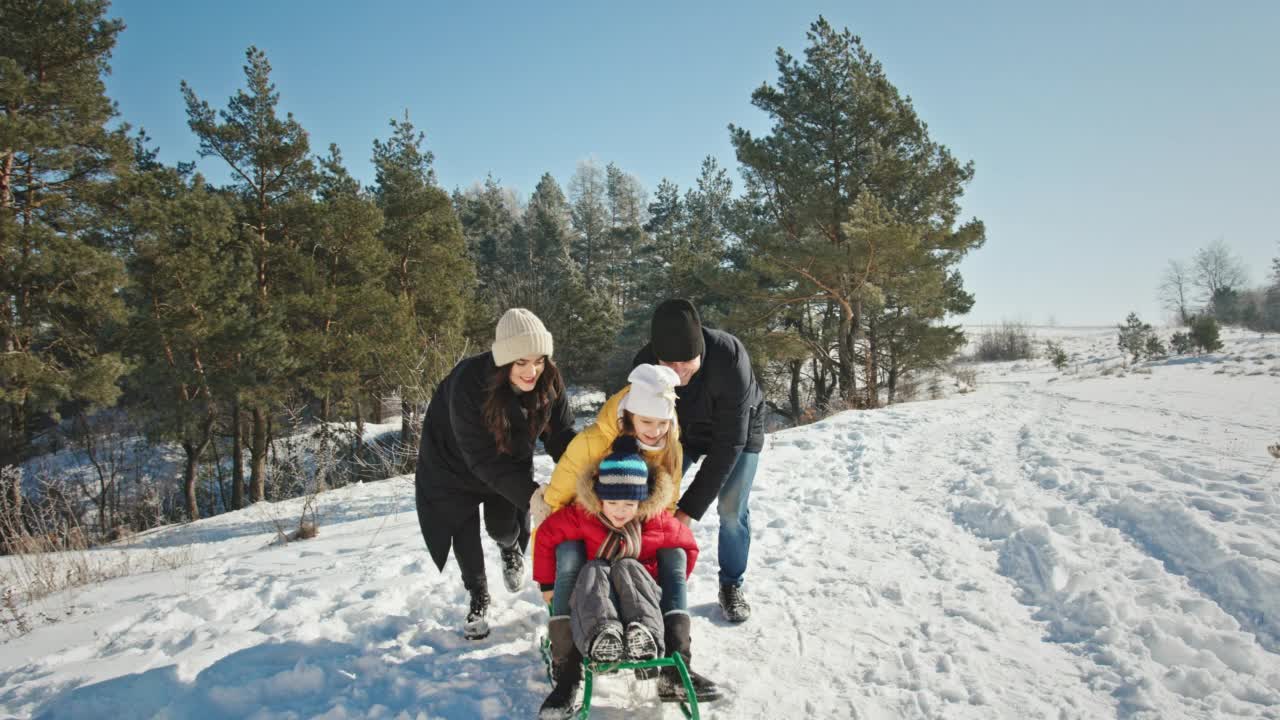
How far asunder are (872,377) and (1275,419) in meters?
8.09

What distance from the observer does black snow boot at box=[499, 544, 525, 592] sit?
369 cm

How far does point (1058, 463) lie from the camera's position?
6465mm

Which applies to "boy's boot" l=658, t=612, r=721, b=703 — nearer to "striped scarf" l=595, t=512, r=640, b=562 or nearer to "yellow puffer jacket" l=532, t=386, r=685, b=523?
"striped scarf" l=595, t=512, r=640, b=562

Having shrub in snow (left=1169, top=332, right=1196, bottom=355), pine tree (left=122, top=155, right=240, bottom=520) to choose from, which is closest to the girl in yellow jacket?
pine tree (left=122, top=155, right=240, bottom=520)

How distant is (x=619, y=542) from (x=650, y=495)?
0.26 metres

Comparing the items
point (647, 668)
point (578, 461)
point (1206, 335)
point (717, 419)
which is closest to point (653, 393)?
point (578, 461)

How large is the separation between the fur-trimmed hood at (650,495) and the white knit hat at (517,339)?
2.33 ft

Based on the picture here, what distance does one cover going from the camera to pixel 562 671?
98.9 inches

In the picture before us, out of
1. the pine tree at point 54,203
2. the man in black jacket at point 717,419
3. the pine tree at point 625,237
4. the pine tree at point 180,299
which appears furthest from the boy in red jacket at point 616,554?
the pine tree at point 625,237

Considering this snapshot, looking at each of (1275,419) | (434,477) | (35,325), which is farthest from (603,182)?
(434,477)

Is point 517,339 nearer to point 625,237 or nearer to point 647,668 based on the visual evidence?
point 647,668

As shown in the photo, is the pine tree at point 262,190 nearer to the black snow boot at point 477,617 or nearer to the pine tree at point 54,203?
the pine tree at point 54,203

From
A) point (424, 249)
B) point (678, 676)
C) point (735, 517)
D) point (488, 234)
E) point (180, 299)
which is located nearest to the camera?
point (678, 676)

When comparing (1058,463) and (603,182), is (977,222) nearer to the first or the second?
(1058,463)
